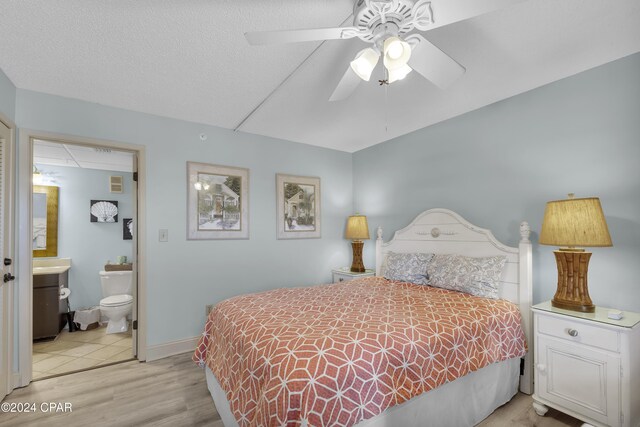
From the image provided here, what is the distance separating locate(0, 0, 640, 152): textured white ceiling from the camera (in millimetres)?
1617

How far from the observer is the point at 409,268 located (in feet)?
9.89

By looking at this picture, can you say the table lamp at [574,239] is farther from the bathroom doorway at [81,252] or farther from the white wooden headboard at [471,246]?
the bathroom doorway at [81,252]

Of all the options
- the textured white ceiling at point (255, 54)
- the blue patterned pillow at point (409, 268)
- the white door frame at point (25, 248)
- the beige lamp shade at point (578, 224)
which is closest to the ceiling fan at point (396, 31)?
the textured white ceiling at point (255, 54)

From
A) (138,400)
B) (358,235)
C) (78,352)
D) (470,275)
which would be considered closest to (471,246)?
(470,275)

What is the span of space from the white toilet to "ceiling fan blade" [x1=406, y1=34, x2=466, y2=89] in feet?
13.8

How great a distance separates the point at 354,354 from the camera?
1358 mm

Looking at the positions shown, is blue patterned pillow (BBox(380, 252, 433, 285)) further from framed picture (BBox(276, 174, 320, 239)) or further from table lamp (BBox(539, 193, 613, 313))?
framed picture (BBox(276, 174, 320, 239))

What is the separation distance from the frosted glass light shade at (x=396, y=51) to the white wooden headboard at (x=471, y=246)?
5.85 feet

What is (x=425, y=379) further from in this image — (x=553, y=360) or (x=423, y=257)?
(x=423, y=257)

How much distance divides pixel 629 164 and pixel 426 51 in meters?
1.77

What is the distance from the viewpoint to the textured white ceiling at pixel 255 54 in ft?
5.31

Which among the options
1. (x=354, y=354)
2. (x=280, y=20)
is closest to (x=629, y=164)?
(x=354, y=354)

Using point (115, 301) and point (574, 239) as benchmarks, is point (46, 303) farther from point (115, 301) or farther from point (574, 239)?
point (574, 239)

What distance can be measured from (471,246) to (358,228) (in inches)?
58.0
